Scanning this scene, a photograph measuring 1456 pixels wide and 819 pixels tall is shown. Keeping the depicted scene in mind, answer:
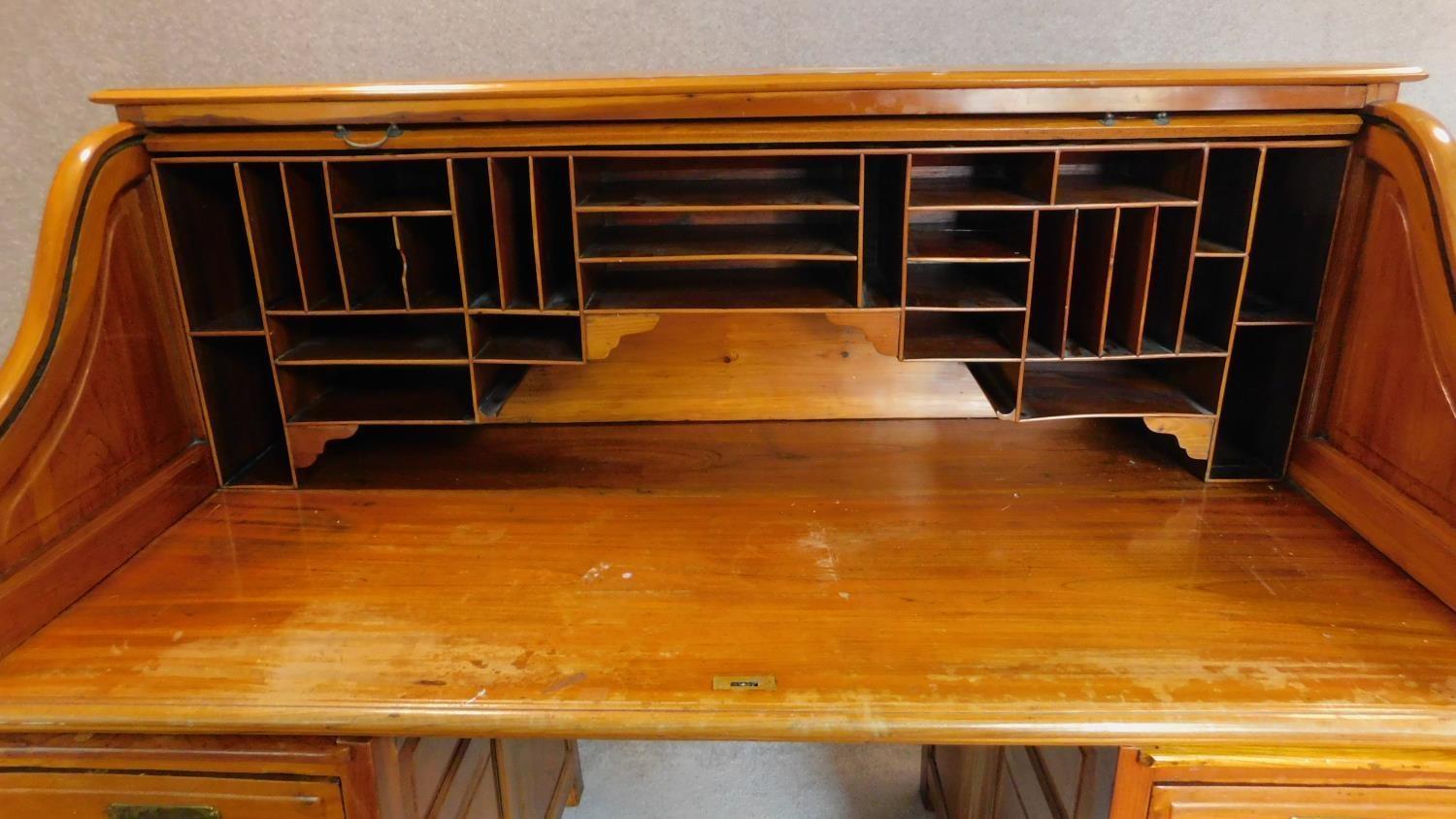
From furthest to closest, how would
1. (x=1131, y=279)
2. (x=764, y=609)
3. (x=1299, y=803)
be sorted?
(x=1131, y=279) → (x=764, y=609) → (x=1299, y=803)

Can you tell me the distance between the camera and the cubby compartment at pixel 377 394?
55.1 inches

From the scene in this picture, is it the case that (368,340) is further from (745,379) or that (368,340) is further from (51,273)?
(745,379)

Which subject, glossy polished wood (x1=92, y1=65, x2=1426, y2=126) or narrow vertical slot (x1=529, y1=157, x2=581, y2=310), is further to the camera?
narrow vertical slot (x1=529, y1=157, x2=581, y2=310)

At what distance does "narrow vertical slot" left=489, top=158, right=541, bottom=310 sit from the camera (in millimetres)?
1266

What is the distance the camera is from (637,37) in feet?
5.12

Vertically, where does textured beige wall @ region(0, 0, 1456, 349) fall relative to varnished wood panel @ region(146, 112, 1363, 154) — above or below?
above

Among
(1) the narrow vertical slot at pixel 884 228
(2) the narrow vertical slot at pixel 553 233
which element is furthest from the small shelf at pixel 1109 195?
(2) the narrow vertical slot at pixel 553 233

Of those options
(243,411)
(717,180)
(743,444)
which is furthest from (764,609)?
(243,411)

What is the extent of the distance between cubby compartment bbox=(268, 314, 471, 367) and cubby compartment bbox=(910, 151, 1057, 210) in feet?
2.37

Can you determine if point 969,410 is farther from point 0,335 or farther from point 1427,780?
point 0,335

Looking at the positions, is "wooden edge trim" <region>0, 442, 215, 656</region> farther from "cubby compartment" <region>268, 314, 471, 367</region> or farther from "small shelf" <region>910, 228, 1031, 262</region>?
"small shelf" <region>910, 228, 1031, 262</region>

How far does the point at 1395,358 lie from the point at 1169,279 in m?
0.29

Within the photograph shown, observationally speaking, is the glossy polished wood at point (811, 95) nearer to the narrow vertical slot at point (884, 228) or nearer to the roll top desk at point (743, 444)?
the roll top desk at point (743, 444)

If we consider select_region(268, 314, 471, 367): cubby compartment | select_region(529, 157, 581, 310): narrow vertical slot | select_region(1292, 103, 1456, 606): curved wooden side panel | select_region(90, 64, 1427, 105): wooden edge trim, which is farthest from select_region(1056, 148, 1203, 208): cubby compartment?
select_region(268, 314, 471, 367): cubby compartment
